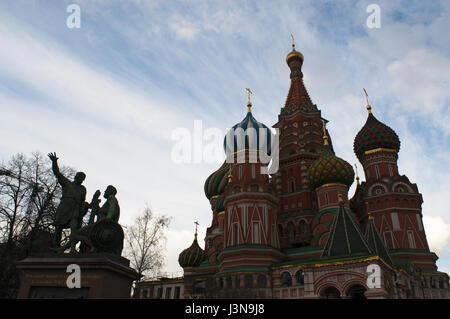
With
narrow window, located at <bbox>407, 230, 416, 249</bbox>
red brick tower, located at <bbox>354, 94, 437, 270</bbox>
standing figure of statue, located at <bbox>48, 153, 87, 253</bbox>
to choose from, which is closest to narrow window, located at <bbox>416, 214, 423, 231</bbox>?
red brick tower, located at <bbox>354, 94, 437, 270</bbox>

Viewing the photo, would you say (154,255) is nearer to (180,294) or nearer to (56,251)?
(180,294)

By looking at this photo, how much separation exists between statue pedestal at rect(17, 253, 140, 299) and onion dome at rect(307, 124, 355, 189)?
22.1 m

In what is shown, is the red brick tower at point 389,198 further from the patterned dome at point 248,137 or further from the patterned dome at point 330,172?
the patterned dome at point 248,137

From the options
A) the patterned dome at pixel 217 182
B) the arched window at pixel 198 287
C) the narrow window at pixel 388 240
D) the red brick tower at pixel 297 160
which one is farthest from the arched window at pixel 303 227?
the patterned dome at pixel 217 182

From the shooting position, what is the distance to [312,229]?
28.0m

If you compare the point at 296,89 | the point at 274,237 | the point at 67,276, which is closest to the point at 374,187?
the point at 274,237

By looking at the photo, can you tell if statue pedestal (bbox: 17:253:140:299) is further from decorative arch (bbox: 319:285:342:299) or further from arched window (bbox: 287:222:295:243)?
arched window (bbox: 287:222:295:243)

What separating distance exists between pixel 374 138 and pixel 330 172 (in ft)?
26.1

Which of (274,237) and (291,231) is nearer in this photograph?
(274,237)

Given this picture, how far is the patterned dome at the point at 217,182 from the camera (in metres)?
40.3

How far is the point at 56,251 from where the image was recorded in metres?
10.5

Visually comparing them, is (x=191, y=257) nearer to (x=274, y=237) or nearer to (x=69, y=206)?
(x=274, y=237)

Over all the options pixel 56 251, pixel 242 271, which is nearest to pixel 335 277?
Answer: pixel 242 271
